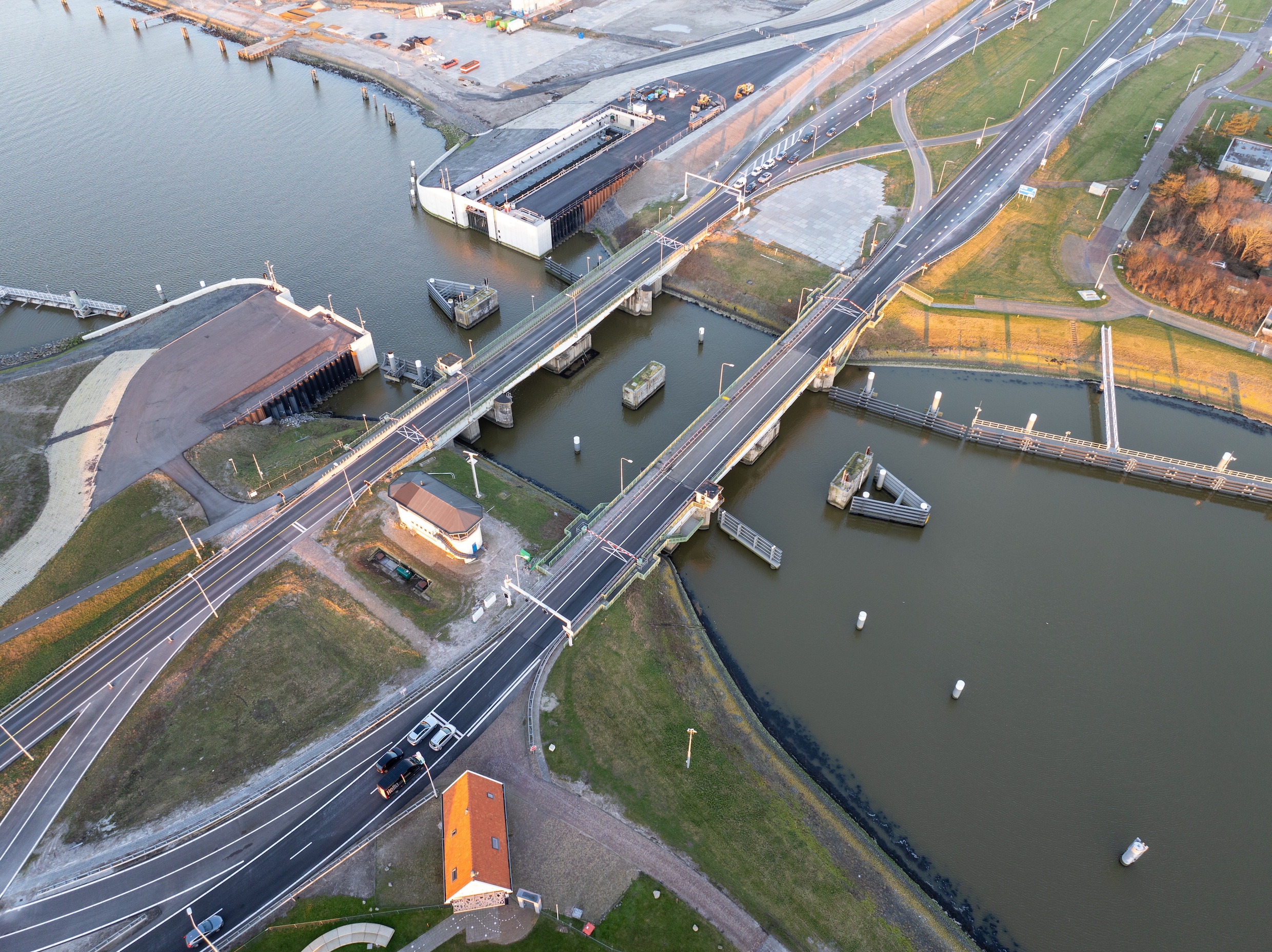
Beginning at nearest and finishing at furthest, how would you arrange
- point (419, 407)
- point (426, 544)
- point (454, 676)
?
1. point (454, 676)
2. point (426, 544)
3. point (419, 407)

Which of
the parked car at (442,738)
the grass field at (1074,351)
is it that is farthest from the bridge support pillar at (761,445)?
the parked car at (442,738)

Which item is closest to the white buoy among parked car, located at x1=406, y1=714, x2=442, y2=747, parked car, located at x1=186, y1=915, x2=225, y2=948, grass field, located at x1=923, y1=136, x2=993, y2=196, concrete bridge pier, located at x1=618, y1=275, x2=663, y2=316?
parked car, located at x1=406, y1=714, x2=442, y2=747

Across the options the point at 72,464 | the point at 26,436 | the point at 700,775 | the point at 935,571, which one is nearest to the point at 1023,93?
the point at 935,571

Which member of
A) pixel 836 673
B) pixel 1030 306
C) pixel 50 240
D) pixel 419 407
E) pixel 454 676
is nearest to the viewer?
pixel 454 676

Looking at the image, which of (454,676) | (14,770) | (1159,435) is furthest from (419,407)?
(1159,435)

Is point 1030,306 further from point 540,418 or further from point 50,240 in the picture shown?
point 50,240

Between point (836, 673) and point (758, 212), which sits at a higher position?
point (758, 212)
